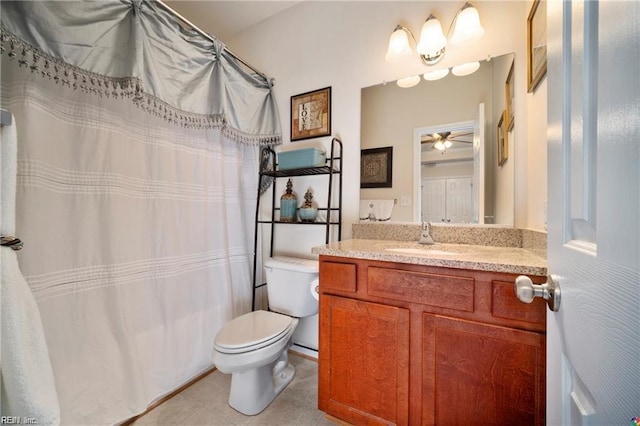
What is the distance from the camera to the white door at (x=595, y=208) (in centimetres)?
28

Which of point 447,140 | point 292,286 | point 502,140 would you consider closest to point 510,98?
point 502,140

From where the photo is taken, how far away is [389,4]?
5.15ft

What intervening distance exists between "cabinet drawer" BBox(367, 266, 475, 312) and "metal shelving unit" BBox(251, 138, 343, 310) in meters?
0.61

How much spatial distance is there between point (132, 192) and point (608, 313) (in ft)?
5.69

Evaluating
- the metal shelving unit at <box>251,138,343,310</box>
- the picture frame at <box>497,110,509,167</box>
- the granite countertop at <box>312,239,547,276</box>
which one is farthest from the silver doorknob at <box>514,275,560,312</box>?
the metal shelving unit at <box>251,138,343,310</box>

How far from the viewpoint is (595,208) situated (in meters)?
0.38

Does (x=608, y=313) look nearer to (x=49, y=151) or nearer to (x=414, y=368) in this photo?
(x=414, y=368)

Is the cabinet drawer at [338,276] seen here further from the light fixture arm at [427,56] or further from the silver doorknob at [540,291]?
the light fixture arm at [427,56]

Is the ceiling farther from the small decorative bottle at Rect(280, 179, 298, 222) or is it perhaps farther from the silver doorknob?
the silver doorknob

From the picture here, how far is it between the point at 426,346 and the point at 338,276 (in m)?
0.45

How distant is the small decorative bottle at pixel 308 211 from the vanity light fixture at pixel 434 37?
3.46 ft

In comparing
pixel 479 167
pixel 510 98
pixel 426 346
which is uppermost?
pixel 510 98

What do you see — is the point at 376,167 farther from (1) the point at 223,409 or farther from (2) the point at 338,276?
(1) the point at 223,409

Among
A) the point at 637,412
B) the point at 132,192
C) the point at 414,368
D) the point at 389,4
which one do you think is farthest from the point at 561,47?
the point at 132,192
